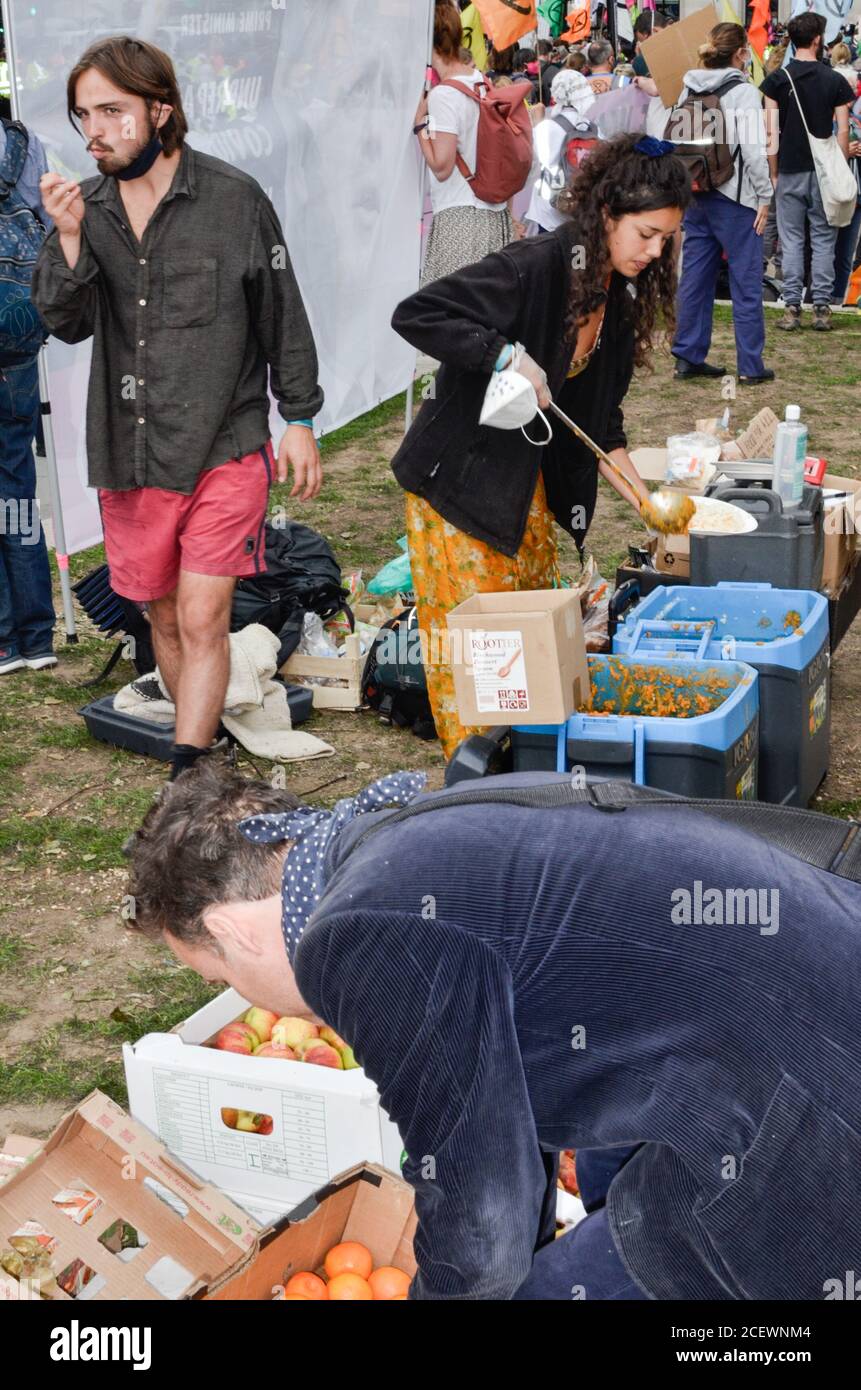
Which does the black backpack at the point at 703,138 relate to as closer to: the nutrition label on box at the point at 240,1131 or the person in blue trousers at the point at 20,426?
the person in blue trousers at the point at 20,426

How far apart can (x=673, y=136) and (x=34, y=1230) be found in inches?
320

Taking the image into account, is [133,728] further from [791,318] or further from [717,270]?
[791,318]

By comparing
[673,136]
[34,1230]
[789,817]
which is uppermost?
[673,136]

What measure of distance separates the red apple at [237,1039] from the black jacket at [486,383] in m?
1.50

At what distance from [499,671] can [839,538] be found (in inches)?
64.9

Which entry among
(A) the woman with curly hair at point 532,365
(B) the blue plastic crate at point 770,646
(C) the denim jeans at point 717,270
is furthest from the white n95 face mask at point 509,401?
(C) the denim jeans at point 717,270

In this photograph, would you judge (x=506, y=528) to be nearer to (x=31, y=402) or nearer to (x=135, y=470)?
(x=135, y=470)

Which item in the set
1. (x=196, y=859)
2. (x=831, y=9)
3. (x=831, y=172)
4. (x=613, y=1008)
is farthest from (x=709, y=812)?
(x=831, y=9)

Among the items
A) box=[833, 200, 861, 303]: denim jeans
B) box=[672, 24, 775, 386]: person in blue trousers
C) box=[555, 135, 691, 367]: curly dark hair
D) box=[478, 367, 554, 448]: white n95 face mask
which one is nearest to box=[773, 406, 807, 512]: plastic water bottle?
box=[555, 135, 691, 367]: curly dark hair

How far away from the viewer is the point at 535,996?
1693 mm

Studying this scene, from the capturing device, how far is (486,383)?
387cm

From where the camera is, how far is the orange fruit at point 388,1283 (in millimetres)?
2648

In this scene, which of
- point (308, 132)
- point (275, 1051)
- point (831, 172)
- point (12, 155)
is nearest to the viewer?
point (275, 1051)
